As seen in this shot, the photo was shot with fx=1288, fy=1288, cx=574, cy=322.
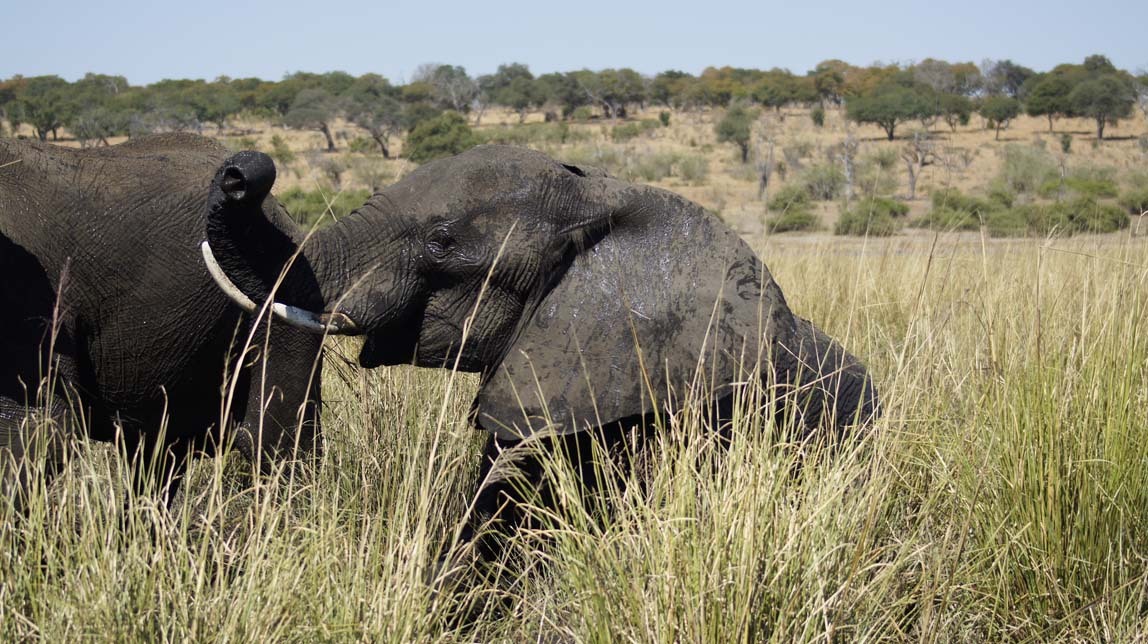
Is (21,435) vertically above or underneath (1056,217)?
above

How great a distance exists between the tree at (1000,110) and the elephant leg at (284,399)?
43.0 m

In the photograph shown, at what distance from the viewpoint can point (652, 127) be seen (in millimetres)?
47906

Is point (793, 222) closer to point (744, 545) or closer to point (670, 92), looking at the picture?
point (744, 545)

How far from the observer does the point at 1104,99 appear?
4175 centimetres

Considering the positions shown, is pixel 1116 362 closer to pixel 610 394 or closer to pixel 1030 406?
pixel 1030 406

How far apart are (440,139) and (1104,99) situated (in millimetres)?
25228

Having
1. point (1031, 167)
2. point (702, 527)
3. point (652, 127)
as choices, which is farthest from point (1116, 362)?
Result: point (652, 127)

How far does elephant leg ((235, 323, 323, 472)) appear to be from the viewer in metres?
4.23

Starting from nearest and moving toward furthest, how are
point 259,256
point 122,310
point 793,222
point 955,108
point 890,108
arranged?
1. point 259,256
2. point 122,310
3. point 793,222
4. point 890,108
5. point 955,108

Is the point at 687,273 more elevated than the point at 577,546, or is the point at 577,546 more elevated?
the point at 687,273

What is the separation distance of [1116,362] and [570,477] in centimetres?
158

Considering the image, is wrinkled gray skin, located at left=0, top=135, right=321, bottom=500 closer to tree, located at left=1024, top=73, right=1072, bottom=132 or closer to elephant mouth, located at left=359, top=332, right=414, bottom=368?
elephant mouth, located at left=359, top=332, right=414, bottom=368

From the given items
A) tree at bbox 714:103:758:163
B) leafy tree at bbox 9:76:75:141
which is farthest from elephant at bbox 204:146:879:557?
tree at bbox 714:103:758:163

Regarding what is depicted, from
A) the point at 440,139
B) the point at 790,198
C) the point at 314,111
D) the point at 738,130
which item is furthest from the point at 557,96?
the point at 790,198
